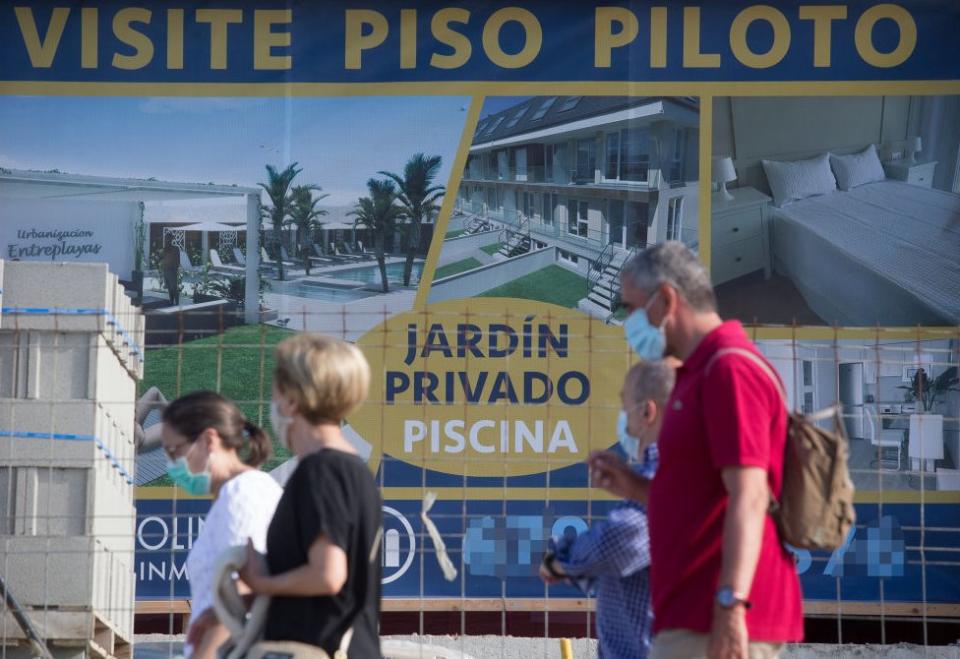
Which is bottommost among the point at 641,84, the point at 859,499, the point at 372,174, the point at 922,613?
the point at 922,613

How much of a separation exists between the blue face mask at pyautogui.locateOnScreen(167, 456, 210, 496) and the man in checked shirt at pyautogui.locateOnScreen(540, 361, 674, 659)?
97cm

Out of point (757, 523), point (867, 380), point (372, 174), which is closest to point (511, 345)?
A: point (372, 174)

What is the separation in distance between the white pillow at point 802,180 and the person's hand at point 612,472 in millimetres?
3996

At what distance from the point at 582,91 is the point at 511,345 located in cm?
135

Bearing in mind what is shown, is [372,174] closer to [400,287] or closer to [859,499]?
[400,287]

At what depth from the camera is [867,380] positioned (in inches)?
279

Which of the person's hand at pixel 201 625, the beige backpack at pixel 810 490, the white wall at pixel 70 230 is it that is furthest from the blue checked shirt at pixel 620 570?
the white wall at pixel 70 230

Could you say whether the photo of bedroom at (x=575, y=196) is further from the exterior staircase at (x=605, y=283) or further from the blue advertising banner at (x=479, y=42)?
the blue advertising banner at (x=479, y=42)

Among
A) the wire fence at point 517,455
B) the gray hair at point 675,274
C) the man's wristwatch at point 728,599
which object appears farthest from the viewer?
the wire fence at point 517,455

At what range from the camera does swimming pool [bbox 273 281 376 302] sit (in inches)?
283

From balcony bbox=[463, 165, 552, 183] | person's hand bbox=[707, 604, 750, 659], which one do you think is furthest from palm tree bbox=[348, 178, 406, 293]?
person's hand bbox=[707, 604, 750, 659]

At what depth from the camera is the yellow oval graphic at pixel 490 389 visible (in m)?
6.99

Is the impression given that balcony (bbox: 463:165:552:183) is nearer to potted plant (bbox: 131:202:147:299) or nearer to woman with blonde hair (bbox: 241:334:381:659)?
potted plant (bbox: 131:202:147:299)

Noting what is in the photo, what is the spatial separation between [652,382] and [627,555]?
18.3 inches
